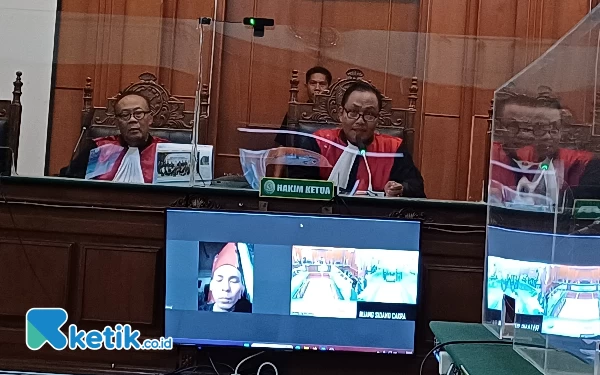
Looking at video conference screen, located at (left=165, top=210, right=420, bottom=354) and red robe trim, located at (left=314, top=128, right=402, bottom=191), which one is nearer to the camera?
video conference screen, located at (left=165, top=210, right=420, bottom=354)

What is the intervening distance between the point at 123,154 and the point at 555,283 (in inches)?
88.1

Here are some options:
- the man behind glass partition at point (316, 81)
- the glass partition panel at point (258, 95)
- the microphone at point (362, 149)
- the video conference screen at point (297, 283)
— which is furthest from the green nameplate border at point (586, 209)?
the man behind glass partition at point (316, 81)

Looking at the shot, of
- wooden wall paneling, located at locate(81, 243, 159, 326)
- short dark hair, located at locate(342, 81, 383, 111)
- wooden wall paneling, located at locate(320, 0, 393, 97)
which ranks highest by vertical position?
wooden wall paneling, located at locate(320, 0, 393, 97)

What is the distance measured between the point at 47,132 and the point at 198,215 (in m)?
1.18

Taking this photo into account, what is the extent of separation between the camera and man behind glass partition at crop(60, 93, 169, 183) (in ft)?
10.5

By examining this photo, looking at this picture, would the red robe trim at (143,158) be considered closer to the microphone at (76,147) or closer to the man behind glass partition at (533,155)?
the microphone at (76,147)

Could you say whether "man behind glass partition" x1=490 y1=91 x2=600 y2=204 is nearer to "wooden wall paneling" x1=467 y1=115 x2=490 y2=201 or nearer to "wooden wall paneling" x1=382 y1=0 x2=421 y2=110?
"wooden wall paneling" x1=467 y1=115 x2=490 y2=201

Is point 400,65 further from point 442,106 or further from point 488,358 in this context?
point 488,358

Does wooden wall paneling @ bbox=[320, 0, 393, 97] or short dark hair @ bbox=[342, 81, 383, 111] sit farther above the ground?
wooden wall paneling @ bbox=[320, 0, 393, 97]

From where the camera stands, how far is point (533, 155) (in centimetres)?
183

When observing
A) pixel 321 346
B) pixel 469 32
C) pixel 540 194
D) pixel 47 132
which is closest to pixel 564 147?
pixel 540 194

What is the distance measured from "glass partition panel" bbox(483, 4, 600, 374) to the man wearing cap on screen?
1105 millimetres

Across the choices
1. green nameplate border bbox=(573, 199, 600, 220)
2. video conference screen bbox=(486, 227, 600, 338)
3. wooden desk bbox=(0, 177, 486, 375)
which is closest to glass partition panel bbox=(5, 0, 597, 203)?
wooden desk bbox=(0, 177, 486, 375)

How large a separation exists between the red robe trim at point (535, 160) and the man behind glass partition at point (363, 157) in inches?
31.1
